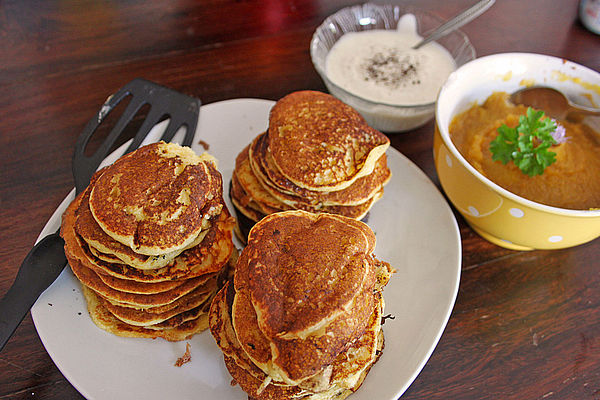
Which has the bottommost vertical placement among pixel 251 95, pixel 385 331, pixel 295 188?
pixel 385 331

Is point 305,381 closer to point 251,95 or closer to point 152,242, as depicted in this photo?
point 152,242

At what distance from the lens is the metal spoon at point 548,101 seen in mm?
2549

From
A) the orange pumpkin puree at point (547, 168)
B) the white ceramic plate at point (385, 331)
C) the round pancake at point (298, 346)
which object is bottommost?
the white ceramic plate at point (385, 331)

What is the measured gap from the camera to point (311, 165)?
200 centimetres

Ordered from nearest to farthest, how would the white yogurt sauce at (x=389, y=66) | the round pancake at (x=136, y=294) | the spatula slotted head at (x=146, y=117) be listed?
1. the round pancake at (x=136, y=294)
2. the spatula slotted head at (x=146, y=117)
3. the white yogurt sauce at (x=389, y=66)

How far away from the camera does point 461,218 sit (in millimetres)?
2529

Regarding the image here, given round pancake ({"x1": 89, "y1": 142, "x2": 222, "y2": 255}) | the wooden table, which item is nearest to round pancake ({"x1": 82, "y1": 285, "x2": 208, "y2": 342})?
the wooden table

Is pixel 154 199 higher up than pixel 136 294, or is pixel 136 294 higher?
pixel 154 199

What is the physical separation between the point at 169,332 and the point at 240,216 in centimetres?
59

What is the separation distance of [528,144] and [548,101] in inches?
20.7

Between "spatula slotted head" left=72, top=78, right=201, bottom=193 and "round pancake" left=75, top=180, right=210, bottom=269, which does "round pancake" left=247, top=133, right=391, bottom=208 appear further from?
"spatula slotted head" left=72, top=78, right=201, bottom=193

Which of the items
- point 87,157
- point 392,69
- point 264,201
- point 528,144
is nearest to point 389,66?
point 392,69

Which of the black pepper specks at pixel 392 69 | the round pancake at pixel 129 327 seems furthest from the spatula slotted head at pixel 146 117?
the black pepper specks at pixel 392 69

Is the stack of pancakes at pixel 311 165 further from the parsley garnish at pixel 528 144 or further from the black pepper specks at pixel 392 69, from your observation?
the black pepper specks at pixel 392 69
